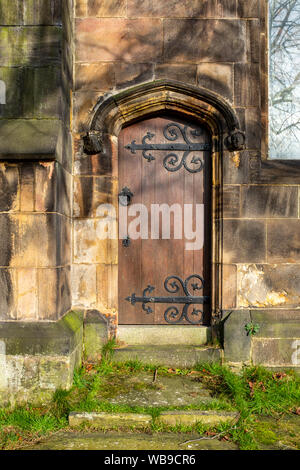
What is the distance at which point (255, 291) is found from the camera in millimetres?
4086

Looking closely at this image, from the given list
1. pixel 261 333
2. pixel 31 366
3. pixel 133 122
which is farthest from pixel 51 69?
pixel 261 333

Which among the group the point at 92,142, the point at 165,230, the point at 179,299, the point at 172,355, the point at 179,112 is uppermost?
the point at 179,112

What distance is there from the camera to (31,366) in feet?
10.6

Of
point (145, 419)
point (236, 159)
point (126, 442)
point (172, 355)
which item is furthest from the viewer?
point (236, 159)

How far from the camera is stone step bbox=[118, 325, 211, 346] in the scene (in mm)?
4234

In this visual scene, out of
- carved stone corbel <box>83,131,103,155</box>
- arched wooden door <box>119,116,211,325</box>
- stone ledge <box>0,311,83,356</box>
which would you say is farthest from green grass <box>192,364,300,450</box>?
carved stone corbel <box>83,131,103,155</box>

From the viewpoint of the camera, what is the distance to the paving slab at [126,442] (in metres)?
2.66

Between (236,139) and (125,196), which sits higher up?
(236,139)

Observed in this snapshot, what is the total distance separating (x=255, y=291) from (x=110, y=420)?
77.7 inches

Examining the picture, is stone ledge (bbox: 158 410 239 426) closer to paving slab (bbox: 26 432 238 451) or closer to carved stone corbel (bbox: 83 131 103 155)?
paving slab (bbox: 26 432 238 451)

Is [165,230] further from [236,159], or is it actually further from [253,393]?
[253,393]

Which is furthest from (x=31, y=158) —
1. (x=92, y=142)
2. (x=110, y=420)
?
(x=110, y=420)

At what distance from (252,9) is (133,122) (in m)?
1.72

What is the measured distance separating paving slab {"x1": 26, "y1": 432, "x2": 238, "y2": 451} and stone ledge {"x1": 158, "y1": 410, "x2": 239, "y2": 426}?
13 cm
